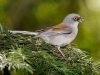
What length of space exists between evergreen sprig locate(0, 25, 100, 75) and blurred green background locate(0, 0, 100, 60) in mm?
4053

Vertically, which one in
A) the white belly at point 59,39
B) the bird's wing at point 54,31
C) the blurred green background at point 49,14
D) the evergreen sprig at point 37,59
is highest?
the blurred green background at point 49,14

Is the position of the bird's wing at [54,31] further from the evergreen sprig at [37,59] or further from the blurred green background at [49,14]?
the blurred green background at [49,14]

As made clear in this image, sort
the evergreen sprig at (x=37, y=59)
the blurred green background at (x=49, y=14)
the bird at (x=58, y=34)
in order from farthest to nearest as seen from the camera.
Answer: the blurred green background at (x=49, y=14)
the bird at (x=58, y=34)
the evergreen sprig at (x=37, y=59)

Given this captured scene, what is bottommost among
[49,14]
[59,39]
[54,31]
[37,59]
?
[37,59]

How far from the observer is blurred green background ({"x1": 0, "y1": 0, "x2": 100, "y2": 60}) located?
28.1 ft

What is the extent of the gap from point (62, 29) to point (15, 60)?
9.75ft

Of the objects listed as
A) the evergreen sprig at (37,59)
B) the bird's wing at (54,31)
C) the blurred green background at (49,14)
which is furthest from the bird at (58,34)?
the blurred green background at (49,14)

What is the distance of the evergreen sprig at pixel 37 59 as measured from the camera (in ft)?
9.81

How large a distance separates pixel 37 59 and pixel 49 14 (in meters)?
5.79

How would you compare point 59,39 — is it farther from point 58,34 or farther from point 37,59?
point 37,59

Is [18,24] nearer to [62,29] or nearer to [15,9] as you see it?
[15,9]

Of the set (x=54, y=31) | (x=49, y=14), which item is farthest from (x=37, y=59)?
(x=49, y=14)

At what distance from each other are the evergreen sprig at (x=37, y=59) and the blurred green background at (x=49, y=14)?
4053mm

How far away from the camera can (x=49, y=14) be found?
917cm
